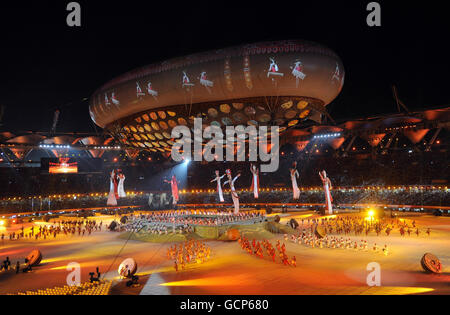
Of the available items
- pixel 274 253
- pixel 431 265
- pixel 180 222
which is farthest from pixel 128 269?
pixel 180 222

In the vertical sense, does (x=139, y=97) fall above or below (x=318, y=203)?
above

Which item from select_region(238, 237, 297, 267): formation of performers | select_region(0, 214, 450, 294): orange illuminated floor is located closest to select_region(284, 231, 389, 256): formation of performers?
select_region(0, 214, 450, 294): orange illuminated floor

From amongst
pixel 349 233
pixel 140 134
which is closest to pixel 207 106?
pixel 140 134

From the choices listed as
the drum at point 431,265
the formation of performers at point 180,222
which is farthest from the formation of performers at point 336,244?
the formation of performers at point 180,222

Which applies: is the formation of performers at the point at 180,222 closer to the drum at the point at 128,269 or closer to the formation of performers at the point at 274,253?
the formation of performers at the point at 274,253

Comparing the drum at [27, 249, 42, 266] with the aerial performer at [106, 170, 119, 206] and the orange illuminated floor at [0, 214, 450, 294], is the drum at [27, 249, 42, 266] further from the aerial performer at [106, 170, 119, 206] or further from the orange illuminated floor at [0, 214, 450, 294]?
the aerial performer at [106, 170, 119, 206]

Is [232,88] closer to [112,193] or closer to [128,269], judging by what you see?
[112,193]

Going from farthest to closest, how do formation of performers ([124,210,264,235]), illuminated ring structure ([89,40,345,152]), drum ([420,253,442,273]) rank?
formation of performers ([124,210,264,235]), illuminated ring structure ([89,40,345,152]), drum ([420,253,442,273])

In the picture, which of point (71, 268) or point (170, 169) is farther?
point (170, 169)

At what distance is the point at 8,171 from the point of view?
5628cm

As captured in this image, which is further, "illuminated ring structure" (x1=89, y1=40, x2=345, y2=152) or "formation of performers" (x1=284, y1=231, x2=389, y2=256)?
"illuminated ring structure" (x1=89, y1=40, x2=345, y2=152)

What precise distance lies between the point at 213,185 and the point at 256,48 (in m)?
40.4
